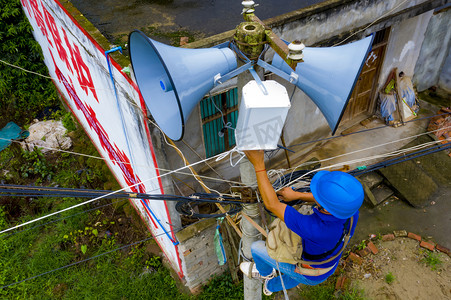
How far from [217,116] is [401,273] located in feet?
15.2

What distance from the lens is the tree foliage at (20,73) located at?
10.1 meters

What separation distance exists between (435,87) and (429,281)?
6442 mm

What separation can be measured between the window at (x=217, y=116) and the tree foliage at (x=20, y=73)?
8031 millimetres

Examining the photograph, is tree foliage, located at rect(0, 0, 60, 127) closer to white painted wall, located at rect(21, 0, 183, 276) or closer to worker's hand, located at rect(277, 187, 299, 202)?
white painted wall, located at rect(21, 0, 183, 276)

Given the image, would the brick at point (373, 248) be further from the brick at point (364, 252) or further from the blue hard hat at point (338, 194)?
the blue hard hat at point (338, 194)

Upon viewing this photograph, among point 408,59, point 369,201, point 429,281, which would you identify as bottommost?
point 429,281

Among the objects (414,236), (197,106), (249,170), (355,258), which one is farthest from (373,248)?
(249,170)

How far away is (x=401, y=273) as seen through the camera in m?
6.27

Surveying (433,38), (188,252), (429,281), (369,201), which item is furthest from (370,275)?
(433,38)

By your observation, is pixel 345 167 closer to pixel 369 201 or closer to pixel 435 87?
pixel 369 201

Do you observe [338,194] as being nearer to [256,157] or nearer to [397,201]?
[256,157]

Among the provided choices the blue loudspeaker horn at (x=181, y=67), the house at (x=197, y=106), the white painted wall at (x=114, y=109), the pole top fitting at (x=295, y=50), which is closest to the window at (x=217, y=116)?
the house at (x=197, y=106)

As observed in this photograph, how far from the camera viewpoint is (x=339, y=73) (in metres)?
2.53

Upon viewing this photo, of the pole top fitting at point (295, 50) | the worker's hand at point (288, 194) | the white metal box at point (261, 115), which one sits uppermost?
the pole top fitting at point (295, 50)
